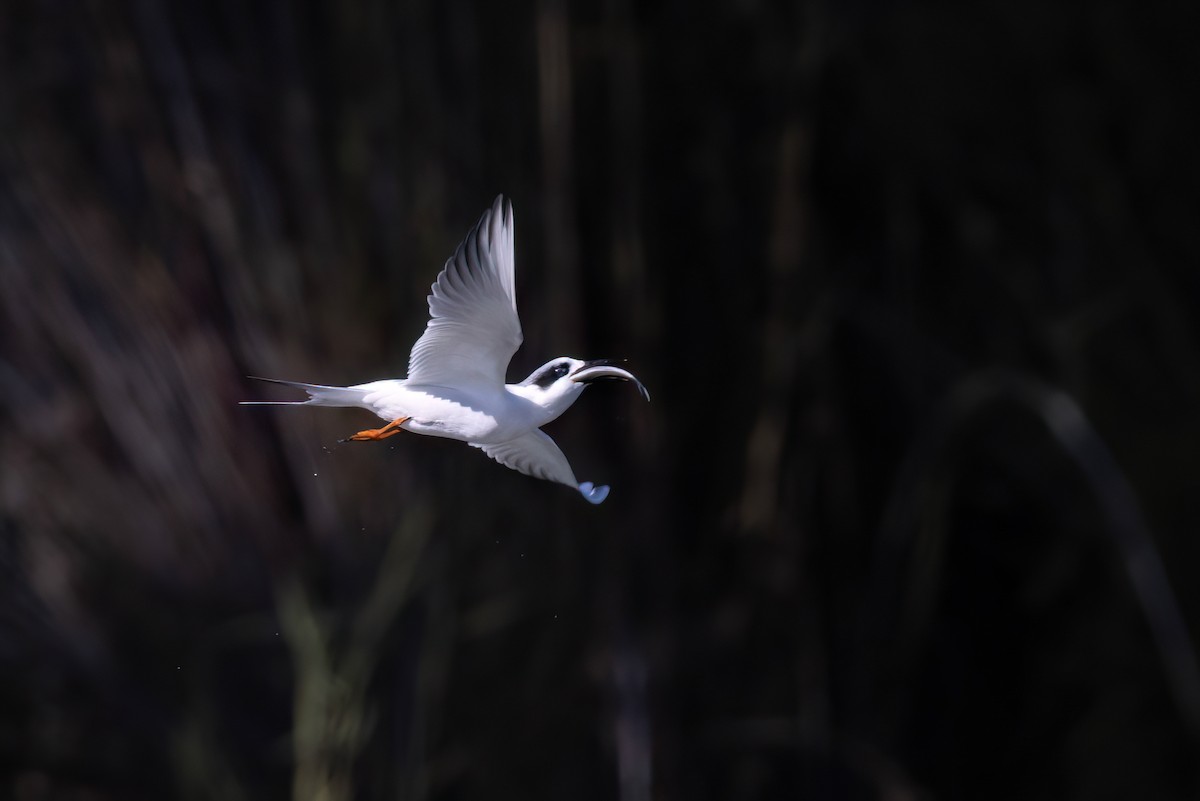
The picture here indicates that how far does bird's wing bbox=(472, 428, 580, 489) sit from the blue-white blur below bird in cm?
13

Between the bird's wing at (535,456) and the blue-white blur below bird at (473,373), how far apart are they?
13 centimetres

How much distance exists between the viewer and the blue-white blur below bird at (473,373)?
3.03ft

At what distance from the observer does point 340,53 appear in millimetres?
2354

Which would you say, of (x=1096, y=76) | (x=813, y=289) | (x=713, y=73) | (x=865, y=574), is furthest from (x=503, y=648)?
(x=1096, y=76)

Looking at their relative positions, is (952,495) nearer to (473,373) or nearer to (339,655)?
(339,655)

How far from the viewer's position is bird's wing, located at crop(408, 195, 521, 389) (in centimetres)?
93

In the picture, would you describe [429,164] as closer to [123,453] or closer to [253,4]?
[253,4]

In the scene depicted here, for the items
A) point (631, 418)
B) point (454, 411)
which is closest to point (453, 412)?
point (454, 411)

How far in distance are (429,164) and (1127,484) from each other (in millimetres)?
1302

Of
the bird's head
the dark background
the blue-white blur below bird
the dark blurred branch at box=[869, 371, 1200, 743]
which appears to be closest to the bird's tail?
the blue-white blur below bird

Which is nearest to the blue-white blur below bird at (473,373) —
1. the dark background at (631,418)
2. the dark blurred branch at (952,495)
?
the dark background at (631,418)

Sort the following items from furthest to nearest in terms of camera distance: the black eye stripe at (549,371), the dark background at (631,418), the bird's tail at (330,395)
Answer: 1. the dark background at (631,418)
2. the black eye stripe at (549,371)
3. the bird's tail at (330,395)

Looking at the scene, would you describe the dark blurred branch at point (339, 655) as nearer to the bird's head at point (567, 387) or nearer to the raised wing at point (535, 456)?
the raised wing at point (535, 456)

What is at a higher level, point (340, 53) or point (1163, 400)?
point (340, 53)
